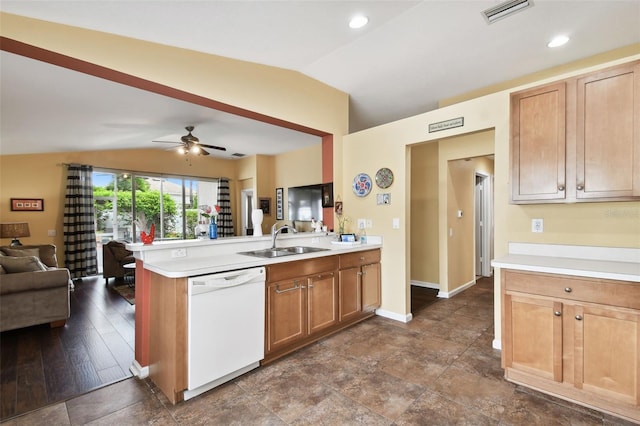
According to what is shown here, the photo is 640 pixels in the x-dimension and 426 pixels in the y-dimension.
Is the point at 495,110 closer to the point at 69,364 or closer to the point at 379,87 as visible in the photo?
the point at 379,87

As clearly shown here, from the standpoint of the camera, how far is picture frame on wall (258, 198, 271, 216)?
7477mm

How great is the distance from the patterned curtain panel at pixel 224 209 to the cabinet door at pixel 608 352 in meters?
7.36

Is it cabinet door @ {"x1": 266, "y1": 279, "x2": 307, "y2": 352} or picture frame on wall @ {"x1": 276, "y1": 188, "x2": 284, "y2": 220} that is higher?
picture frame on wall @ {"x1": 276, "y1": 188, "x2": 284, "y2": 220}

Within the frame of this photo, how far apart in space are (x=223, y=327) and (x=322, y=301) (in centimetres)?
107

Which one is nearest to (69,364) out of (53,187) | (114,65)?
(114,65)

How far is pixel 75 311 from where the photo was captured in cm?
388

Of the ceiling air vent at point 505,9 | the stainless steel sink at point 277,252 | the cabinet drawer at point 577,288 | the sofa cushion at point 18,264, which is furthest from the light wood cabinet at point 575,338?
the sofa cushion at point 18,264

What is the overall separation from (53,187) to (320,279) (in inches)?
234

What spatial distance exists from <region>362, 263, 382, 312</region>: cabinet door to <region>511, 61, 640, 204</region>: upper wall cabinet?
1.68 meters

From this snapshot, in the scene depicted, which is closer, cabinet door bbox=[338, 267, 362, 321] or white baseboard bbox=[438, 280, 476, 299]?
cabinet door bbox=[338, 267, 362, 321]

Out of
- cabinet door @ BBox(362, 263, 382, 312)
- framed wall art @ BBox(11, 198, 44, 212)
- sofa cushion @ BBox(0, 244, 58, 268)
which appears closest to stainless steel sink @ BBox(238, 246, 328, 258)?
cabinet door @ BBox(362, 263, 382, 312)

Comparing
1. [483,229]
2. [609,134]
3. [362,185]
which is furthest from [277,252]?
[483,229]

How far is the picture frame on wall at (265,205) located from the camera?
7477 mm

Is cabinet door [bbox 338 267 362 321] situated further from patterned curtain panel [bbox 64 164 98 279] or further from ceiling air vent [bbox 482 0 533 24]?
patterned curtain panel [bbox 64 164 98 279]
